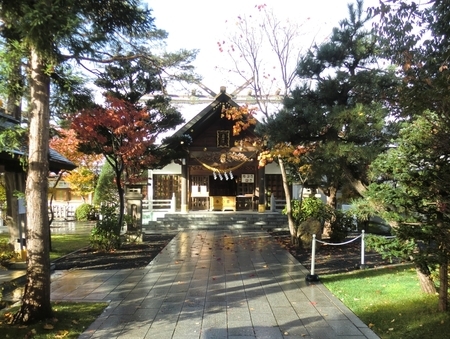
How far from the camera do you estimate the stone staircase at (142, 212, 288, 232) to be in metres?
18.8

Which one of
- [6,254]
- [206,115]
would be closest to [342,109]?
[6,254]

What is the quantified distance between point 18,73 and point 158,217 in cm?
1401

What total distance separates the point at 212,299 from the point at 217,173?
49.1ft

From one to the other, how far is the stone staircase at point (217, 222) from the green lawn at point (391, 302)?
33.7 ft

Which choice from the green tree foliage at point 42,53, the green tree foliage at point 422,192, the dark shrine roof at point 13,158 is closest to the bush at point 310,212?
the green tree foliage at point 422,192

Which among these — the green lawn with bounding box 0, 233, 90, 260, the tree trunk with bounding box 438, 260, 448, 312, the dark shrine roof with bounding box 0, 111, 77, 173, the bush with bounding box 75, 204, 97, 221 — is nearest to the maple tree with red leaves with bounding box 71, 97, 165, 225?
the dark shrine roof with bounding box 0, 111, 77, 173

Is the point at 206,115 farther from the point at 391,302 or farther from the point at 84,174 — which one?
the point at 391,302

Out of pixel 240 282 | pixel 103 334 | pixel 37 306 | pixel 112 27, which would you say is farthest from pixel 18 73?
→ pixel 240 282

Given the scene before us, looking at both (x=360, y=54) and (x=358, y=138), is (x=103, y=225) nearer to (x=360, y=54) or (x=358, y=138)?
(x=358, y=138)

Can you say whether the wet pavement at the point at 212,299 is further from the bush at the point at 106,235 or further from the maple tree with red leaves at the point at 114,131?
the maple tree with red leaves at the point at 114,131

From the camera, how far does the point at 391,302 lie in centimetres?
633

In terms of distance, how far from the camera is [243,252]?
39.1ft

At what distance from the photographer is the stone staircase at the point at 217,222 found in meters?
18.8

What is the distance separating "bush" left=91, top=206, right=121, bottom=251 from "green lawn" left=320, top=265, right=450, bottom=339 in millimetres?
7003
